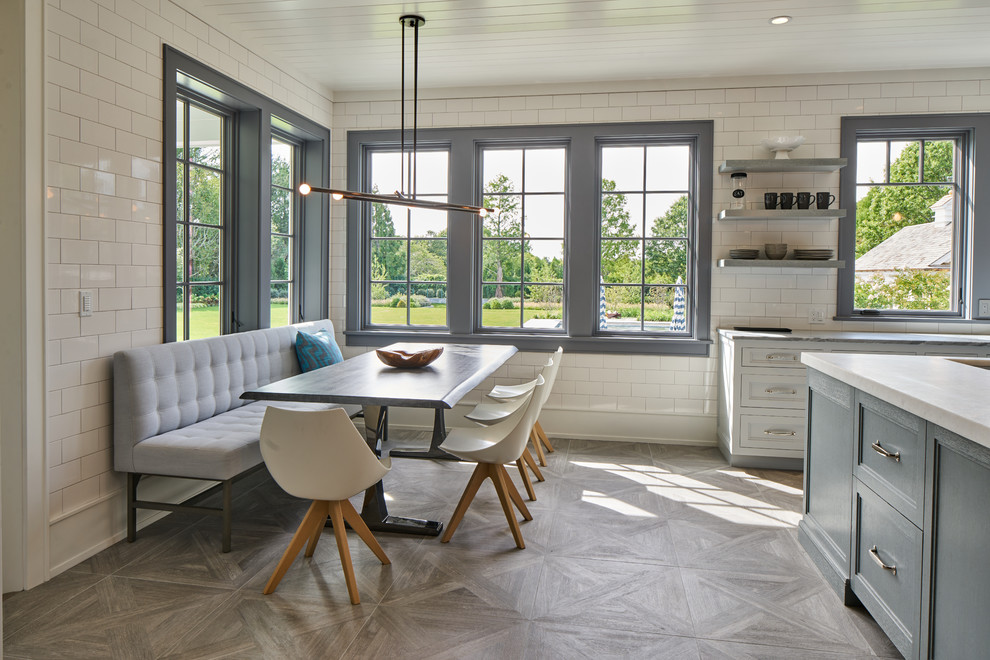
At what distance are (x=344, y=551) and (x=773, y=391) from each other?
3.23 metres

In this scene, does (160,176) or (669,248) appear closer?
(160,176)

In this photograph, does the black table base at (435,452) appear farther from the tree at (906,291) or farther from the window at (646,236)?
the tree at (906,291)

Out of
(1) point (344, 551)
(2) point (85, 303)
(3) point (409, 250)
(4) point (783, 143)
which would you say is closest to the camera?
(1) point (344, 551)

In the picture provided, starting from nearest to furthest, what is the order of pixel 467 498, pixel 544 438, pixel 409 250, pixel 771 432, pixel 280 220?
1. pixel 467 498
2. pixel 771 432
3. pixel 544 438
4. pixel 280 220
5. pixel 409 250

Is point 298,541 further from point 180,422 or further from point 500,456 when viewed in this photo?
point 180,422

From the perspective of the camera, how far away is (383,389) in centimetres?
319

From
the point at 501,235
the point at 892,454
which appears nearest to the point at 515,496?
the point at 892,454

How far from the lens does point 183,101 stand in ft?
13.4

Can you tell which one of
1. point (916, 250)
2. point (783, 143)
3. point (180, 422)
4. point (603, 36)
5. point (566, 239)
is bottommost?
point (180, 422)

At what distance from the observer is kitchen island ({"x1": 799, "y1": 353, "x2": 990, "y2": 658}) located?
1.80 meters

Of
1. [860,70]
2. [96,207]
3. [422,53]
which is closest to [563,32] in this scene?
[422,53]

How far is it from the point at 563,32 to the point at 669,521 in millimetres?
3039

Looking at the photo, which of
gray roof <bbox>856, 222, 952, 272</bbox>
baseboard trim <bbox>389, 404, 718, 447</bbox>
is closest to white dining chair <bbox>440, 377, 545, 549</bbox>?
baseboard trim <bbox>389, 404, 718, 447</bbox>

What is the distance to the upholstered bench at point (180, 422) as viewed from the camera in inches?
125
